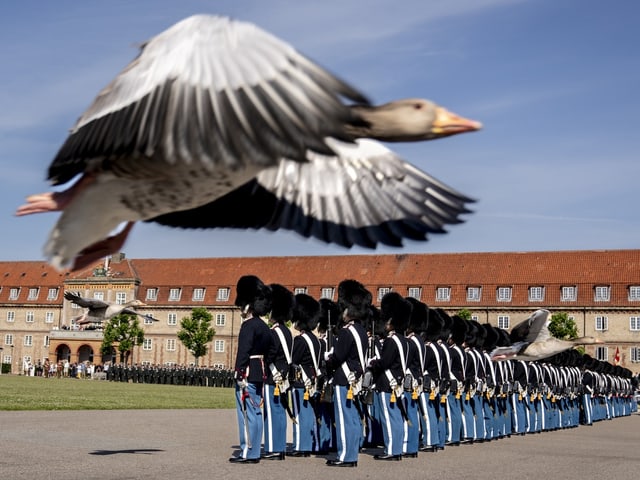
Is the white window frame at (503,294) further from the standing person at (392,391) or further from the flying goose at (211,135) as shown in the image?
the flying goose at (211,135)

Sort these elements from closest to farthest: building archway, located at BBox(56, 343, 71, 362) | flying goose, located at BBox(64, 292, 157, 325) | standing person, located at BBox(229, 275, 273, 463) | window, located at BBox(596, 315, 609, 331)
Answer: flying goose, located at BBox(64, 292, 157, 325) < standing person, located at BBox(229, 275, 273, 463) < window, located at BBox(596, 315, 609, 331) < building archway, located at BBox(56, 343, 71, 362)

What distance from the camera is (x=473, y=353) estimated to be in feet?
64.1

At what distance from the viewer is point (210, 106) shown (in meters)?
1.96

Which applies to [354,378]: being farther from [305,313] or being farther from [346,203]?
[346,203]

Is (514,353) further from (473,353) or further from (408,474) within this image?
(408,474)

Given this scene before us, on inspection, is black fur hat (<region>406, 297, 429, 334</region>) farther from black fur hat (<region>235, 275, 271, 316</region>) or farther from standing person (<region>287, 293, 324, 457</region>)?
black fur hat (<region>235, 275, 271, 316</region>)

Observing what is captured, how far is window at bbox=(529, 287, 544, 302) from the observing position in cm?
8131

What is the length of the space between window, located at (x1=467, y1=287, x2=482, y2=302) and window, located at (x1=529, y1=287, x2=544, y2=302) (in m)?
4.25

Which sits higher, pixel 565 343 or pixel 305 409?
pixel 565 343

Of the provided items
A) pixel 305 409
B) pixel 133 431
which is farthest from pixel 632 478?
pixel 133 431

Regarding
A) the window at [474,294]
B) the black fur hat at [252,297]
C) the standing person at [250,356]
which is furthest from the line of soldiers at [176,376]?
the black fur hat at [252,297]

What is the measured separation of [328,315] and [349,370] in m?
2.39

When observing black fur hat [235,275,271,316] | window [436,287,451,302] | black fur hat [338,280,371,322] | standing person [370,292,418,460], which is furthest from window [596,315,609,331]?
black fur hat [235,275,271,316]

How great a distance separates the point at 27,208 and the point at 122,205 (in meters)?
0.22
